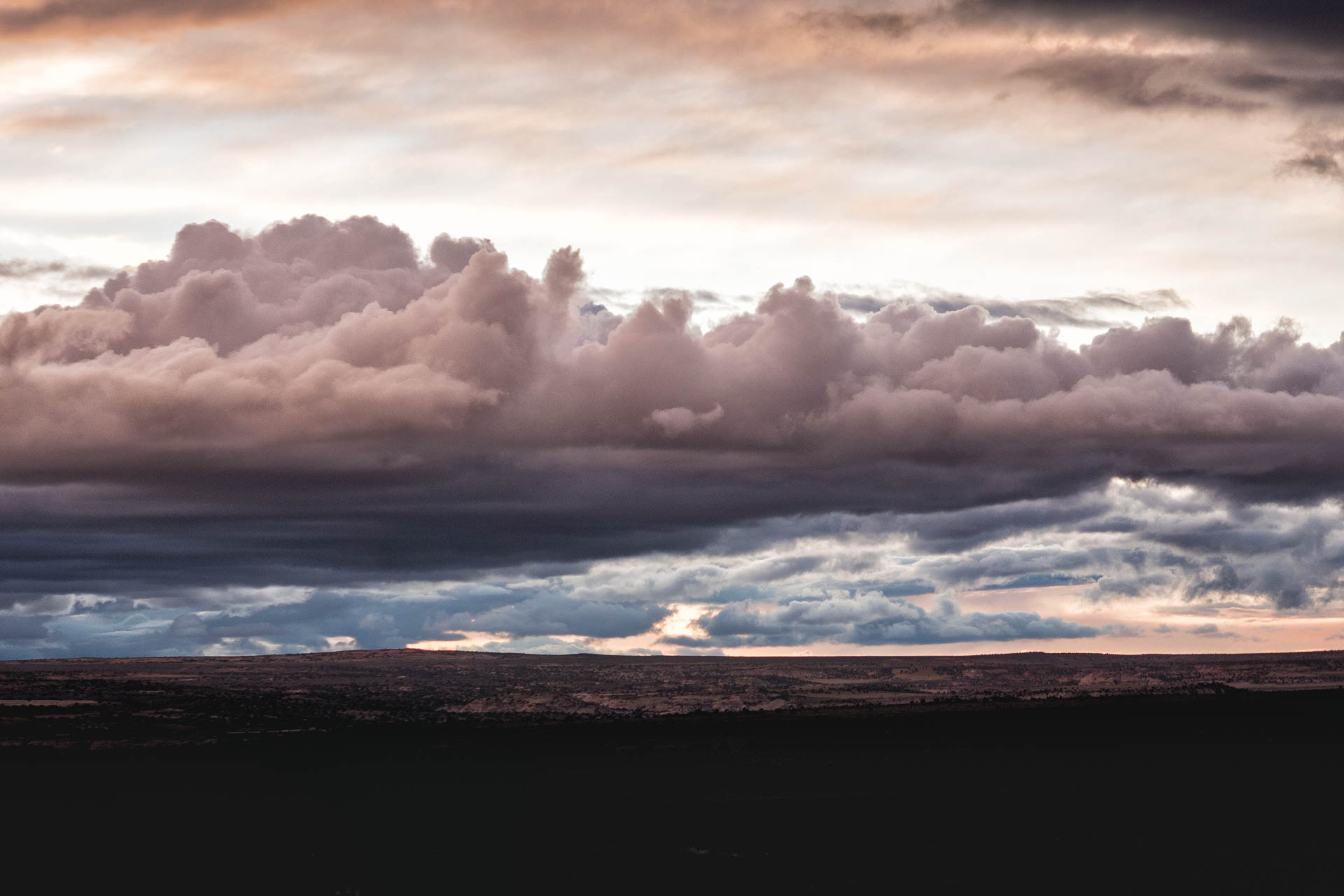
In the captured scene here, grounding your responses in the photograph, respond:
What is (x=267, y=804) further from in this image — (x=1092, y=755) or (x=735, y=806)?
(x=1092, y=755)

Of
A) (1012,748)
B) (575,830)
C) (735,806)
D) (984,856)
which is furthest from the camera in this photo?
(1012,748)

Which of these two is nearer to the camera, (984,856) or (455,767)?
(984,856)

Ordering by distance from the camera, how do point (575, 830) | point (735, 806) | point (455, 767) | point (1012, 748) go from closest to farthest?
point (575, 830) → point (735, 806) → point (455, 767) → point (1012, 748)

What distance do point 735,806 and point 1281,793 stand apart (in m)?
50.1

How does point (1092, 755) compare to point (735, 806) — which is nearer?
point (735, 806)

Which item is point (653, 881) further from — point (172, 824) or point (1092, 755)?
point (1092, 755)

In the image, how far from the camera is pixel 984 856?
3907 inches

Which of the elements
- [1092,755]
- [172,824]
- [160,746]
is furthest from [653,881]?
[160,746]

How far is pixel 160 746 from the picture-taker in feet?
599

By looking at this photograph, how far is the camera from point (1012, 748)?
179625 mm

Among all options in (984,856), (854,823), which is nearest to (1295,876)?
(984,856)

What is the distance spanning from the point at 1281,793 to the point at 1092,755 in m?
39.7

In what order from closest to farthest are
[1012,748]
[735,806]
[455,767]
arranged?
[735,806] < [455,767] < [1012,748]

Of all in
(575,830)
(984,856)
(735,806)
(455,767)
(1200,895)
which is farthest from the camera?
(455,767)
